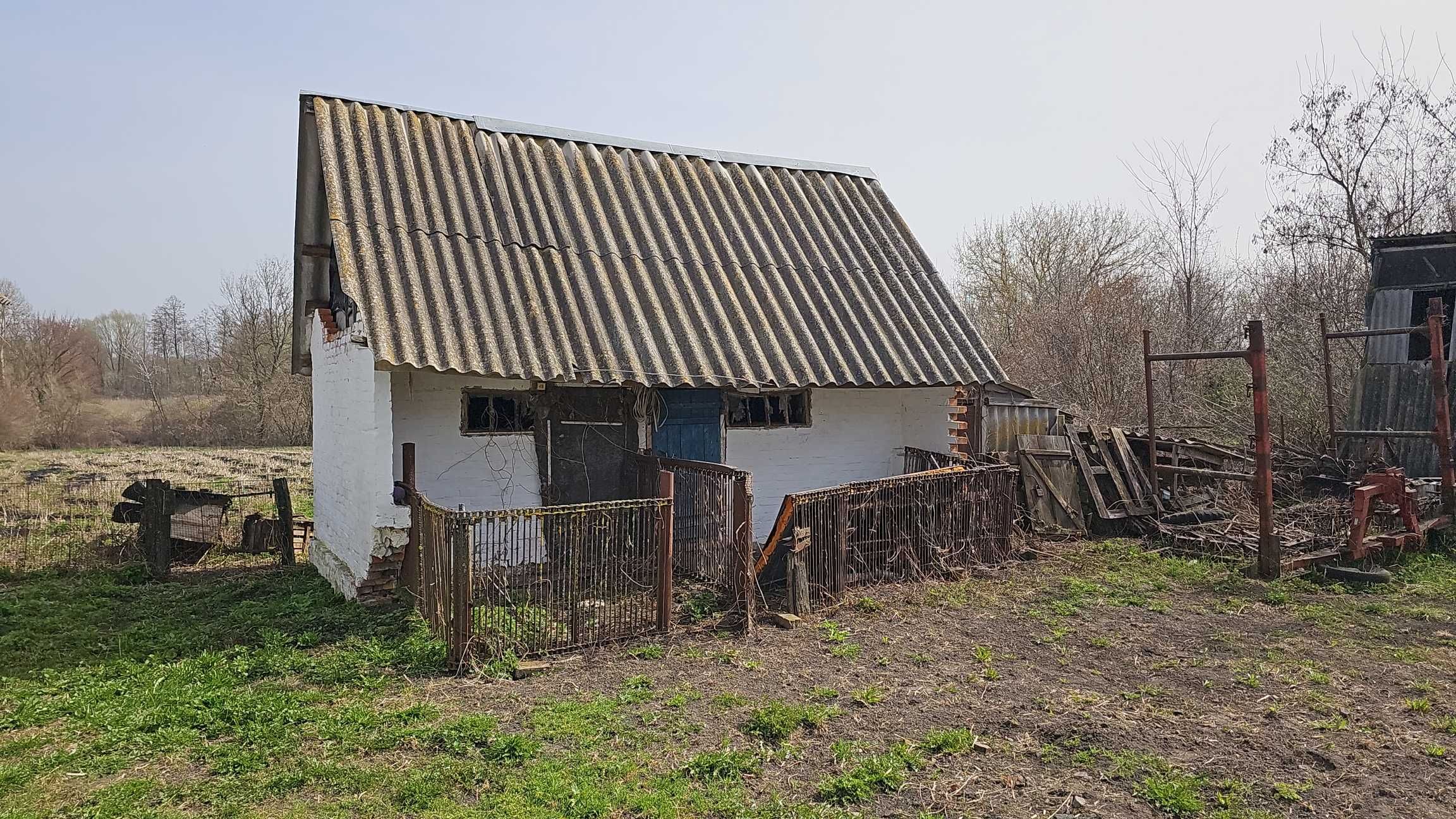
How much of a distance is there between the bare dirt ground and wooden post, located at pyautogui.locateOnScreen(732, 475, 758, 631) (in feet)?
1.64

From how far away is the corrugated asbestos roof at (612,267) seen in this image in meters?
9.23

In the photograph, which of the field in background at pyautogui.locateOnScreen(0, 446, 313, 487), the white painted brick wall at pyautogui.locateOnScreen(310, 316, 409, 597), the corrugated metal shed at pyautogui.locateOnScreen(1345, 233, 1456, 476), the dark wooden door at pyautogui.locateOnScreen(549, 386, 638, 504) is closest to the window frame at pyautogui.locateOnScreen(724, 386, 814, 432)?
the dark wooden door at pyautogui.locateOnScreen(549, 386, 638, 504)

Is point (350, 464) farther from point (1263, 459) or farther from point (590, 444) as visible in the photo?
point (1263, 459)

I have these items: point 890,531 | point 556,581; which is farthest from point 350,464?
point 890,531

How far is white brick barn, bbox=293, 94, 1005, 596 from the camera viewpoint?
914 centimetres

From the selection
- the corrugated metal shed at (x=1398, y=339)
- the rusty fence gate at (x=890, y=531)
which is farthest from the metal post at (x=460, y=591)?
the corrugated metal shed at (x=1398, y=339)

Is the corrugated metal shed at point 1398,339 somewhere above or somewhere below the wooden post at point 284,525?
above


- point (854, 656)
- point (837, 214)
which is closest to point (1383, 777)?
point (854, 656)

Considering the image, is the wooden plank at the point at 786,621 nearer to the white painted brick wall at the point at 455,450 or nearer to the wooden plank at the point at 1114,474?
the white painted brick wall at the point at 455,450

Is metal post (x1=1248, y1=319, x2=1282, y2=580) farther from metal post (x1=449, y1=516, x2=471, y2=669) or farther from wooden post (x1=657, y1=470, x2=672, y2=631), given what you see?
metal post (x1=449, y1=516, x2=471, y2=669)

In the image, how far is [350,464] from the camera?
9.60 meters

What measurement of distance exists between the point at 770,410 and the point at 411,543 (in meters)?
5.17

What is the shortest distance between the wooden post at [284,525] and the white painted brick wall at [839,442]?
6.43 metres

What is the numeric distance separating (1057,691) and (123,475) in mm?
25102
